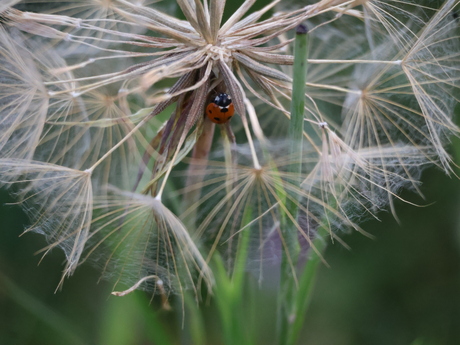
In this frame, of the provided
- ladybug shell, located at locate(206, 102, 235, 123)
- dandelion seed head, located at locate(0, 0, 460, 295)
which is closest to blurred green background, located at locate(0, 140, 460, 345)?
dandelion seed head, located at locate(0, 0, 460, 295)

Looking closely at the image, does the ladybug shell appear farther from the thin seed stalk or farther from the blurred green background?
the blurred green background

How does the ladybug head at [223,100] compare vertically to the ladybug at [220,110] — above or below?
above

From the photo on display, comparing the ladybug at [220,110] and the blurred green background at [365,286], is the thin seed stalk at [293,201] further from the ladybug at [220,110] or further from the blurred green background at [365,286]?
the blurred green background at [365,286]

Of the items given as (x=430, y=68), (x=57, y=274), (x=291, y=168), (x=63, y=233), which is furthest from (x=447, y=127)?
(x=57, y=274)

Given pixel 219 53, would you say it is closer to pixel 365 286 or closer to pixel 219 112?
pixel 219 112

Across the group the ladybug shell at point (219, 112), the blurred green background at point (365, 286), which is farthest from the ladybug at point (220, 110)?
the blurred green background at point (365, 286)
